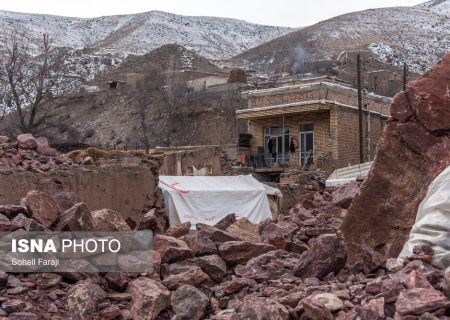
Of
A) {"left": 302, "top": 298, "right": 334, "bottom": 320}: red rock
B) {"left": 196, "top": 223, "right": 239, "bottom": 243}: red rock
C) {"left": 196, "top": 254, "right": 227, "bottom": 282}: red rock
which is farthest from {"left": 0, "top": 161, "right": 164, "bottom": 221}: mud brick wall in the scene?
{"left": 302, "top": 298, "right": 334, "bottom": 320}: red rock

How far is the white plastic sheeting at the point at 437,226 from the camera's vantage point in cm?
464

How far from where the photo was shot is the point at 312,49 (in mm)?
80500

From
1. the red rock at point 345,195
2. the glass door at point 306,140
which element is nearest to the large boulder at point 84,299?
the red rock at point 345,195

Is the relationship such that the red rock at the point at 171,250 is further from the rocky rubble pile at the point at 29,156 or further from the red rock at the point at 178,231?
the rocky rubble pile at the point at 29,156

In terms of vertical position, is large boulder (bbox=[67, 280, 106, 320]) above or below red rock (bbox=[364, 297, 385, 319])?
below

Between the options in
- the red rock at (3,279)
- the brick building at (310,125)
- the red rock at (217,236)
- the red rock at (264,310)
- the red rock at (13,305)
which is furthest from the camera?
the brick building at (310,125)

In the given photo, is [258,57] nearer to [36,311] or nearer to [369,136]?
[369,136]

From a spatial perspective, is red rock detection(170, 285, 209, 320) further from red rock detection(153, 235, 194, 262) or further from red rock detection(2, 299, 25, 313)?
red rock detection(2, 299, 25, 313)

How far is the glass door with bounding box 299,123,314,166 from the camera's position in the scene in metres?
28.5

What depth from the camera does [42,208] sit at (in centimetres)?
601

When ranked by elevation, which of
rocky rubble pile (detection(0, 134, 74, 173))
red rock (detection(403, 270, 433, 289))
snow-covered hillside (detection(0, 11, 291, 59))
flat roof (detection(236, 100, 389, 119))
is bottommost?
red rock (detection(403, 270, 433, 289))

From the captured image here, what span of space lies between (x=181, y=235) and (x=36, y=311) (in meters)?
2.42

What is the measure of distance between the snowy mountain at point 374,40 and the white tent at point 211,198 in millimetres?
54679

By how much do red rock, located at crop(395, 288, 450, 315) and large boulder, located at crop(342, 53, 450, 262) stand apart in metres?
2.25
